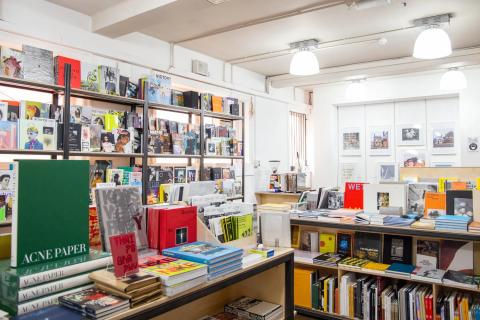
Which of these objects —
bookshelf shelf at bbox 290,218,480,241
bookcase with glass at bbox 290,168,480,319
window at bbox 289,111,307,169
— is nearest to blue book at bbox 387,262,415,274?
bookcase with glass at bbox 290,168,480,319

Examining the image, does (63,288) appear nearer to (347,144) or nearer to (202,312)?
(202,312)

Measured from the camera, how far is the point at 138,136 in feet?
12.2

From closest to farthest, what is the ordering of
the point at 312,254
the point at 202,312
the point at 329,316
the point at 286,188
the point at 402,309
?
the point at 202,312
the point at 402,309
the point at 329,316
the point at 312,254
the point at 286,188

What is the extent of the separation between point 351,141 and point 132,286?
6188mm

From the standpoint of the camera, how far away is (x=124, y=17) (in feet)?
10.8

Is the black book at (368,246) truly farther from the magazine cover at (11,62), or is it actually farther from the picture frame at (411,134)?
the picture frame at (411,134)

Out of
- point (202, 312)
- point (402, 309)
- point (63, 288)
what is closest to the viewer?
point (63, 288)

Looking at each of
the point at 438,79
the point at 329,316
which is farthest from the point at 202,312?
the point at 438,79

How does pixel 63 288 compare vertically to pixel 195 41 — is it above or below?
below

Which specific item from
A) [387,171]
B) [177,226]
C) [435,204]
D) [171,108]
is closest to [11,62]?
[171,108]

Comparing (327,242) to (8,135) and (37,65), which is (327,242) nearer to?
(8,135)

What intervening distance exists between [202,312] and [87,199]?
1.01 metres

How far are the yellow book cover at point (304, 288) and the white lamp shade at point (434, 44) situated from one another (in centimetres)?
221

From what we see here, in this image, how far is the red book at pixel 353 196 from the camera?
3.64 meters
